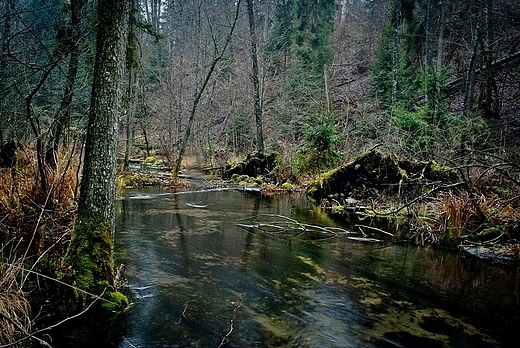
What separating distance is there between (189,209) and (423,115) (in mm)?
9935

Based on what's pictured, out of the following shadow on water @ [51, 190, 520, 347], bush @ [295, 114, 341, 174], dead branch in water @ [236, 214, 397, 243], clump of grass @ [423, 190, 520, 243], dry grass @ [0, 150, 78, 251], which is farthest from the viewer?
bush @ [295, 114, 341, 174]

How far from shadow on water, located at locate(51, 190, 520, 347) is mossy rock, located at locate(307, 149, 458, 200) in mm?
4542

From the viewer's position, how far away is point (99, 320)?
12.4 feet

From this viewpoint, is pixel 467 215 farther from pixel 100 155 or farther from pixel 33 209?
pixel 33 209

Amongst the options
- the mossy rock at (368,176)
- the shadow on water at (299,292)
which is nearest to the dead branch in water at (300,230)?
the shadow on water at (299,292)

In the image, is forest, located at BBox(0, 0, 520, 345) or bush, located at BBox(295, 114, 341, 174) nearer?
forest, located at BBox(0, 0, 520, 345)

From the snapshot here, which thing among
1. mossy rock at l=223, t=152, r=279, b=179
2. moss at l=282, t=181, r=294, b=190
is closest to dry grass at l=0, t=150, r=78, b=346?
moss at l=282, t=181, r=294, b=190

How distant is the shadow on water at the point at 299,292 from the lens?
3.80 meters

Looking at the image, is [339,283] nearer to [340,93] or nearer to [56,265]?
[56,265]

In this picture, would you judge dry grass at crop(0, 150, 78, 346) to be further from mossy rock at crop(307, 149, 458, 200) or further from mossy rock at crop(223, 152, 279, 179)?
mossy rock at crop(223, 152, 279, 179)

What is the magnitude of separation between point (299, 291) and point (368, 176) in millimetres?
7989

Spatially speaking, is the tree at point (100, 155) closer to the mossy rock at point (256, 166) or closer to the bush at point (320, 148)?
the bush at point (320, 148)

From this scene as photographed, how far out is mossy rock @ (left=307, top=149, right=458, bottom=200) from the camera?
11.6 m

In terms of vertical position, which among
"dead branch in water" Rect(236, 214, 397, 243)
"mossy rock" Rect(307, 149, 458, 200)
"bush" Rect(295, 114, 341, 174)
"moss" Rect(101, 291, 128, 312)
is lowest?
"moss" Rect(101, 291, 128, 312)
